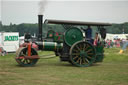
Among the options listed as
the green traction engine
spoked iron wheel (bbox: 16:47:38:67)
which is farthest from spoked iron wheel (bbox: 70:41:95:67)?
spoked iron wheel (bbox: 16:47:38:67)

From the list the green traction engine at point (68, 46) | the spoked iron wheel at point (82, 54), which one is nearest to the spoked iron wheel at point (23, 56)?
the green traction engine at point (68, 46)

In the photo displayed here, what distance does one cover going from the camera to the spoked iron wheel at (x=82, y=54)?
402 inches

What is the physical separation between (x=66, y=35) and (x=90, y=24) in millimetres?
1188

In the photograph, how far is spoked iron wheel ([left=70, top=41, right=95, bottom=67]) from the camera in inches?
402

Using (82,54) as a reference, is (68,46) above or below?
above

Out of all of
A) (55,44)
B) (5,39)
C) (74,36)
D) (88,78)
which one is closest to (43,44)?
(55,44)

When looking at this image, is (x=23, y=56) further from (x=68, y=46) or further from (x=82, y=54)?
(x=82, y=54)

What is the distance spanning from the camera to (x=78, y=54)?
33.8 feet

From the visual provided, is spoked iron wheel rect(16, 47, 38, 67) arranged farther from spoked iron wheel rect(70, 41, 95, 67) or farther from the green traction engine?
spoked iron wheel rect(70, 41, 95, 67)

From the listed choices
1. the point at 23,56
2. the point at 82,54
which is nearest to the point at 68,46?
the point at 82,54

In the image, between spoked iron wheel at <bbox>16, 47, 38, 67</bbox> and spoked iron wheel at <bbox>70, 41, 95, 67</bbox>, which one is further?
spoked iron wheel at <bbox>70, 41, 95, 67</bbox>

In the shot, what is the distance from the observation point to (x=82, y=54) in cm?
1034

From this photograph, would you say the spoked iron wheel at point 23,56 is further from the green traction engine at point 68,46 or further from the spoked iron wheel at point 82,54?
the spoked iron wheel at point 82,54

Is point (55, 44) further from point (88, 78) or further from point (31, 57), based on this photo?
point (88, 78)
